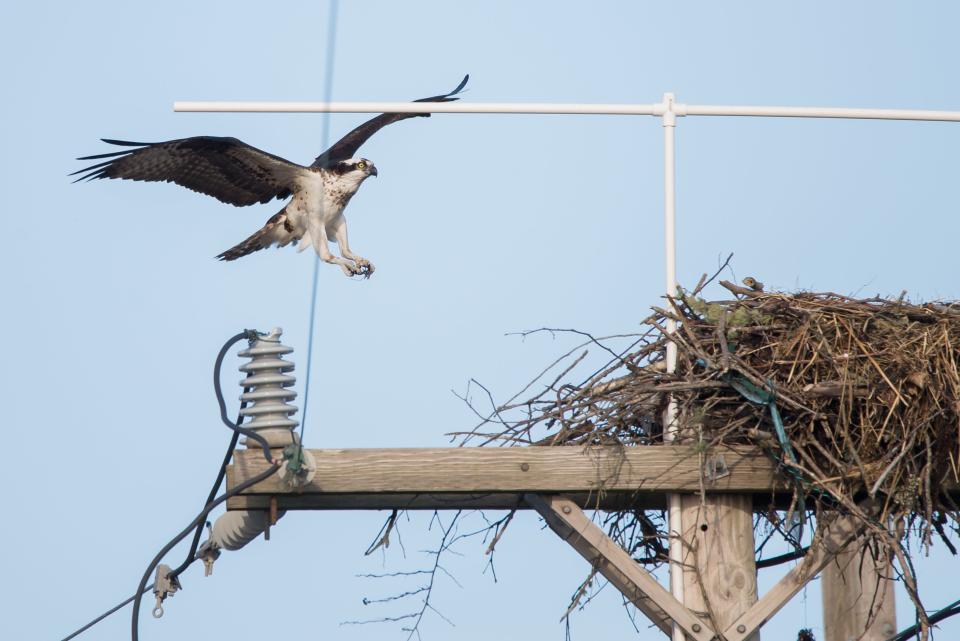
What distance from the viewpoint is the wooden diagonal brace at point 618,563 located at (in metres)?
4.29

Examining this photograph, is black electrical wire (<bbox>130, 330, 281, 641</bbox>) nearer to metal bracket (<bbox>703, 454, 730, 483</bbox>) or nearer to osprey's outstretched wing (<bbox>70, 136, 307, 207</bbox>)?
metal bracket (<bbox>703, 454, 730, 483</bbox>)

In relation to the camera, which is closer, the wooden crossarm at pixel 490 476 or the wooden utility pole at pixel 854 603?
the wooden crossarm at pixel 490 476

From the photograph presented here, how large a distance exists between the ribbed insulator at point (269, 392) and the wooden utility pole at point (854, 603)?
7.69 feet

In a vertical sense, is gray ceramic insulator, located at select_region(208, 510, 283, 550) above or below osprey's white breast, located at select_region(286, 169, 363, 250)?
below

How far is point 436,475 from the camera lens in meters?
4.22

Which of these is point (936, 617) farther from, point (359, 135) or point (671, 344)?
point (359, 135)

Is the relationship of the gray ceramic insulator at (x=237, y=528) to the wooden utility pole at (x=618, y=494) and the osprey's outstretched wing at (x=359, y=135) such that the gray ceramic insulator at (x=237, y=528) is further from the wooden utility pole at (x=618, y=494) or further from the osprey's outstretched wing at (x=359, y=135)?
the osprey's outstretched wing at (x=359, y=135)

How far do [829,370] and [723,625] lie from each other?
962 millimetres

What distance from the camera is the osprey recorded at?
7.00 m

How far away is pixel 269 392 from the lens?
405 cm

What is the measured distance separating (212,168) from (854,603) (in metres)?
3.91

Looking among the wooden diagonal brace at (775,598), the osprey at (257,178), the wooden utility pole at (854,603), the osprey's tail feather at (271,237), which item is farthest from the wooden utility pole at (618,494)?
the osprey's tail feather at (271,237)

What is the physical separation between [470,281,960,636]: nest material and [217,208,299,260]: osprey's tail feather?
2.89 meters

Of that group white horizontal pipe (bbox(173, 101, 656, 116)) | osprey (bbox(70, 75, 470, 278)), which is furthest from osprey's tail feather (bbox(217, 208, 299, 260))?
white horizontal pipe (bbox(173, 101, 656, 116))
